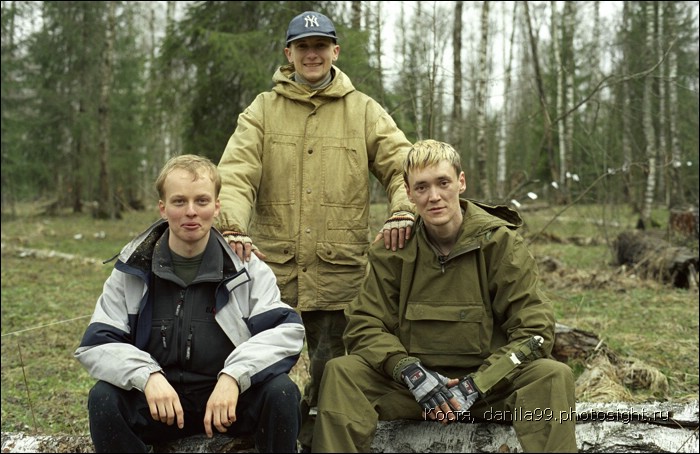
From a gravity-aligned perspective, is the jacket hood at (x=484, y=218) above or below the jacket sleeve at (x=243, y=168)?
below

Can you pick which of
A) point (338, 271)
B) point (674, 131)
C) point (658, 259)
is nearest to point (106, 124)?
point (674, 131)

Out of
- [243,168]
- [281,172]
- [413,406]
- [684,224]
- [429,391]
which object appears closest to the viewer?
[429,391]

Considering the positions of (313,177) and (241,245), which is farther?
(313,177)

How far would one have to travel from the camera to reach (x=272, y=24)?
12570mm

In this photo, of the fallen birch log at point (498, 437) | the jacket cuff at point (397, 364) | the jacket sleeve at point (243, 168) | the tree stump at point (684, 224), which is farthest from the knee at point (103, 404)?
the tree stump at point (684, 224)

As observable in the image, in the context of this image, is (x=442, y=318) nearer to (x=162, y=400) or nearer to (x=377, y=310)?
(x=377, y=310)

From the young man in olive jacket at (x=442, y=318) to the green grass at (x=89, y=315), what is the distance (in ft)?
6.40

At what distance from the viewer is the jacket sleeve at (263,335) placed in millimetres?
2650

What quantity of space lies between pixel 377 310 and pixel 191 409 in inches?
37.4

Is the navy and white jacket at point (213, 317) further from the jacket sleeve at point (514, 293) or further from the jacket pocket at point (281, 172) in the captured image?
the jacket sleeve at point (514, 293)

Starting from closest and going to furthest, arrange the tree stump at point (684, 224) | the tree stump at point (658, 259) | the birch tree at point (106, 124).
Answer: the tree stump at point (658, 259)
the tree stump at point (684, 224)
the birch tree at point (106, 124)

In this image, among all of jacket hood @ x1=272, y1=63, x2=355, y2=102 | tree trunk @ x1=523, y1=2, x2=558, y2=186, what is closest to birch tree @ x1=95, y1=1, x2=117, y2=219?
tree trunk @ x1=523, y1=2, x2=558, y2=186

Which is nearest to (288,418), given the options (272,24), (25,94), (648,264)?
(648,264)

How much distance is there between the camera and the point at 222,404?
101 inches
